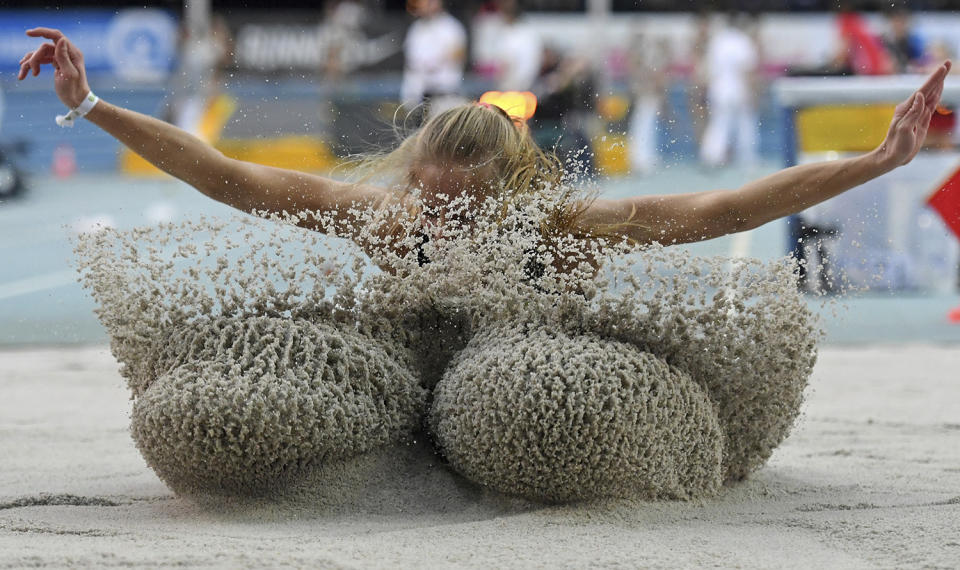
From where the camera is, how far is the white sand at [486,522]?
2.75 meters

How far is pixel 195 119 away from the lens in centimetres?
1995

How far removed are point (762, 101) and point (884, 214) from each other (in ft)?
37.5

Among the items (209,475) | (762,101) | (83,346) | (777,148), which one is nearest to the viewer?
(209,475)

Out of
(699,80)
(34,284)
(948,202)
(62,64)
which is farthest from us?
(699,80)

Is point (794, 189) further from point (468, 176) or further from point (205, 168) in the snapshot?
point (205, 168)

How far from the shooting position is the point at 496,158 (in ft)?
11.2

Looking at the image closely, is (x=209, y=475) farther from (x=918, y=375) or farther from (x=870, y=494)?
(x=918, y=375)

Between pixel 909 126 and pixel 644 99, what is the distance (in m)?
16.3

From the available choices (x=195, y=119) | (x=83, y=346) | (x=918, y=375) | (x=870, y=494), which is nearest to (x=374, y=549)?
(x=870, y=494)

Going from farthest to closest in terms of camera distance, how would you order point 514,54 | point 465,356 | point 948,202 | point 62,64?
1. point 514,54
2. point 948,202
3. point 62,64
4. point 465,356

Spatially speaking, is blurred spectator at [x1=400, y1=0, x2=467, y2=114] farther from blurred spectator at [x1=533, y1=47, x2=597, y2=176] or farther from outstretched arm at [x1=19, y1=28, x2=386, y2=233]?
outstretched arm at [x1=19, y1=28, x2=386, y2=233]

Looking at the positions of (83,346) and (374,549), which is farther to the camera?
(83,346)

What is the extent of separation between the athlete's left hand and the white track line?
24.4 feet

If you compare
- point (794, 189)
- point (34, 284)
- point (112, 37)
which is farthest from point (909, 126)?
point (112, 37)
